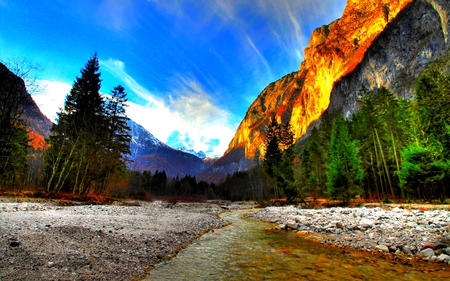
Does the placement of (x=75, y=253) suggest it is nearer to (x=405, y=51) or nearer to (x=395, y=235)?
(x=395, y=235)


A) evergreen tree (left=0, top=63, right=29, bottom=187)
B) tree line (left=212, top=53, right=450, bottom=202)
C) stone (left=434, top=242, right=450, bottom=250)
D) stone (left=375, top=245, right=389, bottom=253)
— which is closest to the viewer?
stone (left=434, top=242, right=450, bottom=250)

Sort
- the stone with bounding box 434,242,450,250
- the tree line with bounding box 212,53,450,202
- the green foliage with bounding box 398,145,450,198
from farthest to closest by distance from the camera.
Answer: the tree line with bounding box 212,53,450,202 < the green foliage with bounding box 398,145,450,198 < the stone with bounding box 434,242,450,250

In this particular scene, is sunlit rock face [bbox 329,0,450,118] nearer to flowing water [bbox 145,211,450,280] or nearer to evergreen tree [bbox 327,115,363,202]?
evergreen tree [bbox 327,115,363,202]

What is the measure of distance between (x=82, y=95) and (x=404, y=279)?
111 ft

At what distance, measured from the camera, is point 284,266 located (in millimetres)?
5848

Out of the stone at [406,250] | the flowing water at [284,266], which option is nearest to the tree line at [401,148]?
the stone at [406,250]

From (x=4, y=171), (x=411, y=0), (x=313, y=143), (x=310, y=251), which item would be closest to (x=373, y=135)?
(x=313, y=143)

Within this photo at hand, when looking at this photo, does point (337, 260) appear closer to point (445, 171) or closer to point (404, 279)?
point (404, 279)

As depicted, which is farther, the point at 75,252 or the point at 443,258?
the point at 443,258

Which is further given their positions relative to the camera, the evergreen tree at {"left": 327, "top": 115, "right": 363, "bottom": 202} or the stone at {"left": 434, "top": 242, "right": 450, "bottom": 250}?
the evergreen tree at {"left": 327, "top": 115, "right": 363, "bottom": 202}

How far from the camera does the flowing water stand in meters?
5.00

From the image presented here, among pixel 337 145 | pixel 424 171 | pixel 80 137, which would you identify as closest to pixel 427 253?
pixel 424 171

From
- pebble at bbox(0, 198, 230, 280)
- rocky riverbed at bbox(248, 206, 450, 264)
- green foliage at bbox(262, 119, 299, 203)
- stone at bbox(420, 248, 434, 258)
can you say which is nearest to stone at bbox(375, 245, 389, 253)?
rocky riverbed at bbox(248, 206, 450, 264)

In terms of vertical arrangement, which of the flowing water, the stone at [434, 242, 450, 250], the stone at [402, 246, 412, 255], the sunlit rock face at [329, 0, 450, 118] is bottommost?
the flowing water
